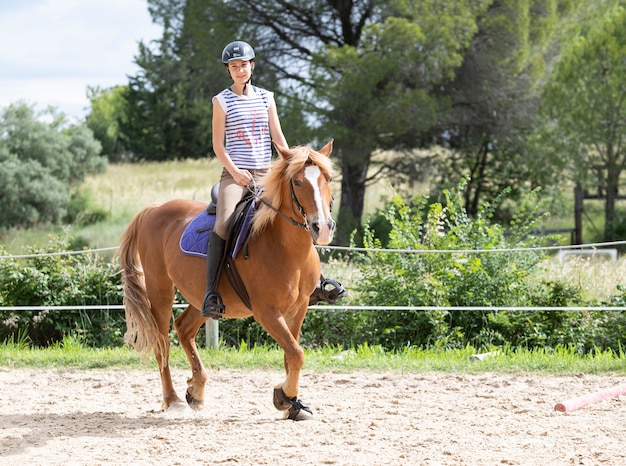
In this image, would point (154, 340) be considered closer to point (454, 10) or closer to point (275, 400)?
point (275, 400)

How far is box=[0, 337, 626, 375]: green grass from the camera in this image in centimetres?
721

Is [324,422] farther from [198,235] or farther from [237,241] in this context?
[198,235]

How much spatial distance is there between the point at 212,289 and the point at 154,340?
3.54 feet

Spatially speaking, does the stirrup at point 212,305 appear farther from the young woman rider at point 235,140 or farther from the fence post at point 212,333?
the fence post at point 212,333

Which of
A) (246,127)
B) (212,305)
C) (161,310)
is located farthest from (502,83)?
(212,305)

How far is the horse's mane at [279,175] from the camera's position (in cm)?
485

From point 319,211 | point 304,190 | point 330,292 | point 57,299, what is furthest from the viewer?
point 57,299

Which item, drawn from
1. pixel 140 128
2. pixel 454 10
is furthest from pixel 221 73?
pixel 140 128

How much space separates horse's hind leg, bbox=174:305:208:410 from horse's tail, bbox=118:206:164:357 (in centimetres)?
20

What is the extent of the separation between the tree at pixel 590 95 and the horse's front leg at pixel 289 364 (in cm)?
1703

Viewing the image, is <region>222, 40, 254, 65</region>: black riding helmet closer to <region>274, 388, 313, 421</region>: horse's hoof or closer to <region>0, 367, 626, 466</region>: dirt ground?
<region>274, 388, 313, 421</region>: horse's hoof

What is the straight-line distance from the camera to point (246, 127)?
5.39 meters

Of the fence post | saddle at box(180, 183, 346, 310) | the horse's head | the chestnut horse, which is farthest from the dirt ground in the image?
the horse's head

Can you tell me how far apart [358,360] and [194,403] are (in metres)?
2.13
